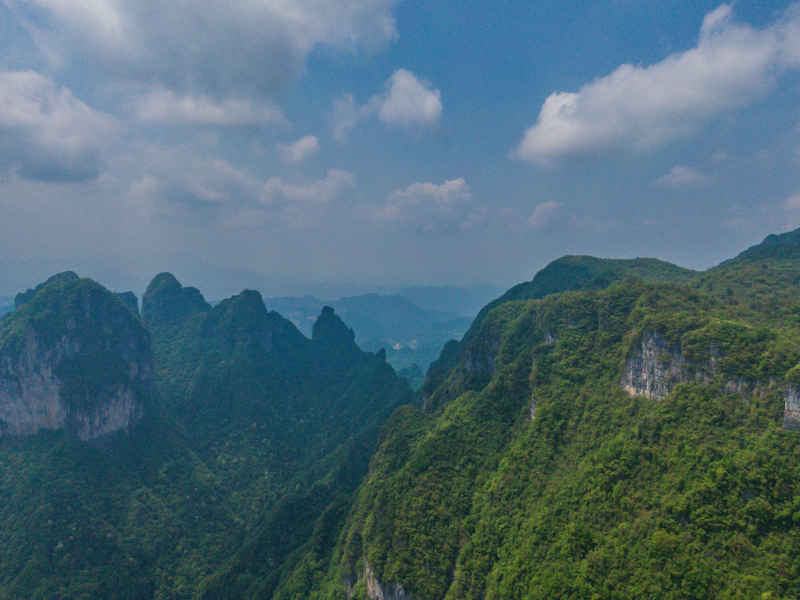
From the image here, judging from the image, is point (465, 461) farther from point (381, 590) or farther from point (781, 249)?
point (781, 249)

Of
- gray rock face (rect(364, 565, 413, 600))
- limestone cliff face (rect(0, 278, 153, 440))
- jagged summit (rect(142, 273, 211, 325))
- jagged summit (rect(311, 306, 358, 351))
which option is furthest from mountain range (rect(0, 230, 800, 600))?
jagged summit (rect(311, 306, 358, 351))

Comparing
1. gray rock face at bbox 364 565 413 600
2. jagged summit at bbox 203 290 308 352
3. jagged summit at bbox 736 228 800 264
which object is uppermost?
jagged summit at bbox 736 228 800 264

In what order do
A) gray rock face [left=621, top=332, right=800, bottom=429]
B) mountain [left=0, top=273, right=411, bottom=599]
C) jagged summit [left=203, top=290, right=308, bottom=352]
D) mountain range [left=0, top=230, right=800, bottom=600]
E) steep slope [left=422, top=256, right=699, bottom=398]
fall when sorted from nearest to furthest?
gray rock face [left=621, top=332, right=800, bottom=429], mountain range [left=0, top=230, right=800, bottom=600], mountain [left=0, top=273, right=411, bottom=599], steep slope [left=422, top=256, right=699, bottom=398], jagged summit [left=203, top=290, right=308, bottom=352]

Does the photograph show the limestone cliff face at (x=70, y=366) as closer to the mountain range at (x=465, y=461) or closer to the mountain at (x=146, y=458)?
the mountain at (x=146, y=458)

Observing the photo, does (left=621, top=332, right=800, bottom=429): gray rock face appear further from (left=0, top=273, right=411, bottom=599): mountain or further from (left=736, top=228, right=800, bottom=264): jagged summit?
(left=736, top=228, right=800, bottom=264): jagged summit

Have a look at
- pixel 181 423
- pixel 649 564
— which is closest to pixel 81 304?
pixel 181 423

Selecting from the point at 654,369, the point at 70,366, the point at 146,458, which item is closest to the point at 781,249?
the point at 654,369
